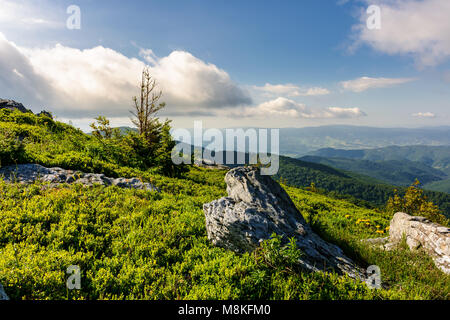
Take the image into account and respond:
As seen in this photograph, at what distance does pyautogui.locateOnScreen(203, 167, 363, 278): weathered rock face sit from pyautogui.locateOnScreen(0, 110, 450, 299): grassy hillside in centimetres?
40

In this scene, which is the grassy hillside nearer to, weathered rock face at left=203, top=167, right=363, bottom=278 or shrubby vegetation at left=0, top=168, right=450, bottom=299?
shrubby vegetation at left=0, top=168, right=450, bottom=299

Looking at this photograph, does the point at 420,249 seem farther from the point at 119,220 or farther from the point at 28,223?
the point at 28,223

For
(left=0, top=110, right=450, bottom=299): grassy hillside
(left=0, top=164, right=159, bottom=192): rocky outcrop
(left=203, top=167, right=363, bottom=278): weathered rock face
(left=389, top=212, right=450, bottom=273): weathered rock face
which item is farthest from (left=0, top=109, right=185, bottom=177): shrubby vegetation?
(left=389, top=212, right=450, bottom=273): weathered rock face

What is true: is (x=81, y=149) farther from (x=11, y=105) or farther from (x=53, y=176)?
(x=11, y=105)

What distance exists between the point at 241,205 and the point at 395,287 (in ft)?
13.9

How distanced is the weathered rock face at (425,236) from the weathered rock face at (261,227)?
9.89ft

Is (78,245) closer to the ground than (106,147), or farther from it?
closer to the ground

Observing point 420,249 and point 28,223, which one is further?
point 420,249

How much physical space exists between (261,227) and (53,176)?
891 centimetres

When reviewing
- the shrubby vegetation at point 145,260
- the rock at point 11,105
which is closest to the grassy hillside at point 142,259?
the shrubby vegetation at point 145,260
